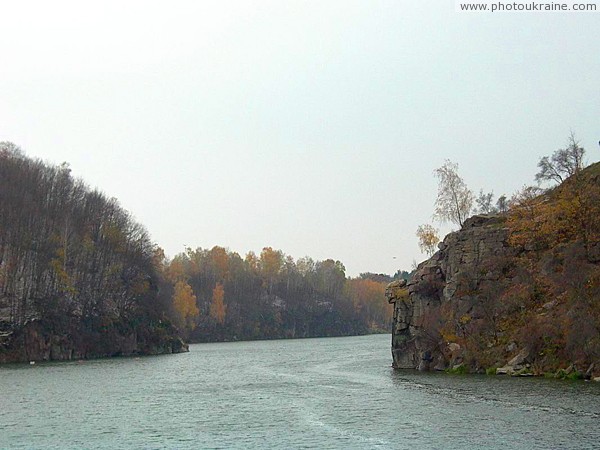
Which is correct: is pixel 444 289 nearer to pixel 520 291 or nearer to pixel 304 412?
pixel 520 291

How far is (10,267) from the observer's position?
115 metres

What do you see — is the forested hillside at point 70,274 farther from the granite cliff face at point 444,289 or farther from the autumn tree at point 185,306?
the granite cliff face at point 444,289

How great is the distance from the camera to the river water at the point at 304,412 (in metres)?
36.9

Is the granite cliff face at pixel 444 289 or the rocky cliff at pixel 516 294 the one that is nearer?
the rocky cliff at pixel 516 294

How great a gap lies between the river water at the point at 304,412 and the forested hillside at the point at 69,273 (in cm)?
3986

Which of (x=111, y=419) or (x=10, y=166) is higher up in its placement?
(x=10, y=166)

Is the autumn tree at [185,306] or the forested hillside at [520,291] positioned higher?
the autumn tree at [185,306]

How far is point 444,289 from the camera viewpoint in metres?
78.1

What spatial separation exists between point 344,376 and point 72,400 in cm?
2600

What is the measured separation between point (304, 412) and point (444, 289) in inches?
1367

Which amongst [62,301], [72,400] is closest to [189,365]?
[62,301]

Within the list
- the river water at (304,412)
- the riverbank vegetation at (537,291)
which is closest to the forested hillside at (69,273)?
the river water at (304,412)

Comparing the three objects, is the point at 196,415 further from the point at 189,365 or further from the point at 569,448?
the point at 189,365

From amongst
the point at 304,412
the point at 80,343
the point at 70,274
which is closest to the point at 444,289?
the point at 304,412
